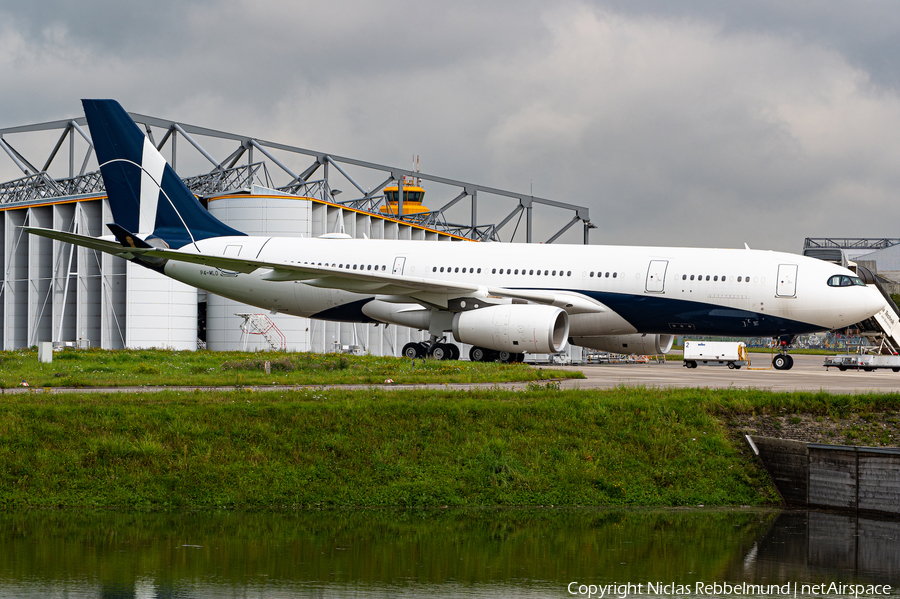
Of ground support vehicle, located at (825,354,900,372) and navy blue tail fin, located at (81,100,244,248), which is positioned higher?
navy blue tail fin, located at (81,100,244,248)

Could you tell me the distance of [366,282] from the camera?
24.2 meters

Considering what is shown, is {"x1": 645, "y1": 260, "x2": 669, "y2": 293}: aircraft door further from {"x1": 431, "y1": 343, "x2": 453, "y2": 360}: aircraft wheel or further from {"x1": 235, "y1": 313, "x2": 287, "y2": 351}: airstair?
{"x1": 235, "y1": 313, "x2": 287, "y2": 351}: airstair

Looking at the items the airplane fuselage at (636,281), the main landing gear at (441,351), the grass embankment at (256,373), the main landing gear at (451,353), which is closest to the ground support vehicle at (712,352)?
the airplane fuselage at (636,281)

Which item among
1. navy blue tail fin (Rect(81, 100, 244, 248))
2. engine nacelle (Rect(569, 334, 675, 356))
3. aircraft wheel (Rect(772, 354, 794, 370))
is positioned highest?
navy blue tail fin (Rect(81, 100, 244, 248))

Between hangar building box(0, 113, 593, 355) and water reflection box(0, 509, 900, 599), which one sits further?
hangar building box(0, 113, 593, 355)

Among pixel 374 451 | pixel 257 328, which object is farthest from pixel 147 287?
pixel 374 451

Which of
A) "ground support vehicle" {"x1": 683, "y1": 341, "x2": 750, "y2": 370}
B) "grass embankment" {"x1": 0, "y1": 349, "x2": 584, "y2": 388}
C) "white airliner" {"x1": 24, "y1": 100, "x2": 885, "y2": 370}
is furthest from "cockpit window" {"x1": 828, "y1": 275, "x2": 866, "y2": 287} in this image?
"ground support vehicle" {"x1": 683, "y1": 341, "x2": 750, "y2": 370}

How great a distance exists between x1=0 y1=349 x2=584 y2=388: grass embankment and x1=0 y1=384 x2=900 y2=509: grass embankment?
3.61 m

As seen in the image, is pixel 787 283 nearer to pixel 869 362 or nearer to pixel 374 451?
pixel 374 451

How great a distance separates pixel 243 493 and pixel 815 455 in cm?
793

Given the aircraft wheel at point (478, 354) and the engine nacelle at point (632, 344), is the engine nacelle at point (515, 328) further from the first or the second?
the engine nacelle at point (632, 344)

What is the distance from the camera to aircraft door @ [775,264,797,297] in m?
23.8

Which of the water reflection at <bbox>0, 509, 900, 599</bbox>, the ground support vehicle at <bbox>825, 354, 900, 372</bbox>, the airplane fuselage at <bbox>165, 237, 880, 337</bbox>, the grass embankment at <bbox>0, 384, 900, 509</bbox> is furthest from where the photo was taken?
the ground support vehicle at <bbox>825, 354, 900, 372</bbox>

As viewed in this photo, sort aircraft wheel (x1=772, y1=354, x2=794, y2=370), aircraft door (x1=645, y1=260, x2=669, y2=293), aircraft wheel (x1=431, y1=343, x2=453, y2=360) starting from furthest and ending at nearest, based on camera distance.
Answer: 1. aircraft wheel (x1=772, y1=354, x2=794, y2=370)
2. aircraft wheel (x1=431, y1=343, x2=453, y2=360)
3. aircraft door (x1=645, y1=260, x2=669, y2=293)
